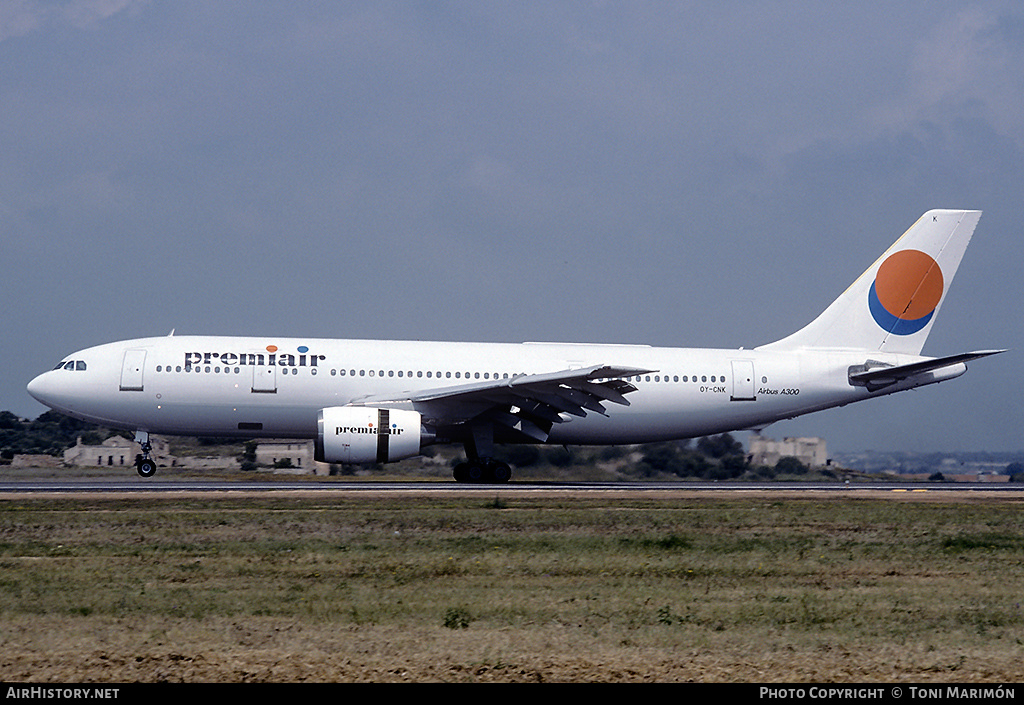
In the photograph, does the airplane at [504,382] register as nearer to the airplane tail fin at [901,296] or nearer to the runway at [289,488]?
the airplane tail fin at [901,296]

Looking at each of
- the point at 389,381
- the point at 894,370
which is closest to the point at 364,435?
the point at 389,381

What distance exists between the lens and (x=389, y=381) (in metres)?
28.7

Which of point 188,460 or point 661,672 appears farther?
point 188,460

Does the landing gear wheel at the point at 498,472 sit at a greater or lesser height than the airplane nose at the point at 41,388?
lesser

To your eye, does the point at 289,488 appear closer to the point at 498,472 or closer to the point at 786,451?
the point at 498,472

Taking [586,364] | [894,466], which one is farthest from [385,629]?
[894,466]

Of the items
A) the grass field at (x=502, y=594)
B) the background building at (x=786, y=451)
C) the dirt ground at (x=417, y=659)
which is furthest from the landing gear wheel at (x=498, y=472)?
the dirt ground at (x=417, y=659)

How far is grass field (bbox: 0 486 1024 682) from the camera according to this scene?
731 centimetres

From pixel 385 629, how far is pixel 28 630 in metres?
2.65

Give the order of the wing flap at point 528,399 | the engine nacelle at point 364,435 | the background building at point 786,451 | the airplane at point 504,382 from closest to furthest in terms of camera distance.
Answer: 1. the engine nacelle at point 364,435
2. the wing flap at point 528,399
3. the airplane at point 504,382
4. the background building at point 786,451

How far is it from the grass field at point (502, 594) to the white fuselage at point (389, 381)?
8230 mm

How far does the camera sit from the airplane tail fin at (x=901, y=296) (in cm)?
3191
